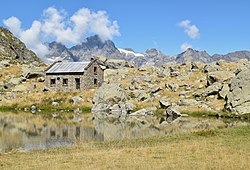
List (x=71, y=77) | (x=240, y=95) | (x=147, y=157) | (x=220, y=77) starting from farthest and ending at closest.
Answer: (x=71, y=77) < (x=220, y=77) < (x=240, y=95) < (x=147, y=157)

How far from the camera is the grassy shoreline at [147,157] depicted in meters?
24.2

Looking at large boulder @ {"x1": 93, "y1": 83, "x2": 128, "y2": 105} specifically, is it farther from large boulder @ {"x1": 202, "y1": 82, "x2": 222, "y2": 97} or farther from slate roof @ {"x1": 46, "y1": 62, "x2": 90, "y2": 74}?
large boulder @ {"x1": 202, "y1": 82, "x2": 222, "y2": 97}

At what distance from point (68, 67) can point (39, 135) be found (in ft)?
190

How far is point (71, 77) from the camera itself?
101 meters

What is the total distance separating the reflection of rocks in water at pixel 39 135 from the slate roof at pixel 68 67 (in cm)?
4059

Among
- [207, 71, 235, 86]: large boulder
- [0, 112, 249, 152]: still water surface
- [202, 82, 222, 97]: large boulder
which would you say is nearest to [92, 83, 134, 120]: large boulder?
[202, 82, 222, 97]: large boulder

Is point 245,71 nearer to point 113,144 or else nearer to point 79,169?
point 113,144

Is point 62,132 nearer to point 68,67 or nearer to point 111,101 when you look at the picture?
point 111,101

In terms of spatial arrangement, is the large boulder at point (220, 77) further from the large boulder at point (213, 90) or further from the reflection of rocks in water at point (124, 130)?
the reflection of rocks in water at point (124, 130)

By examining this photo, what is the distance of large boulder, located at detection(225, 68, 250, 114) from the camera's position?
70750 millimetres

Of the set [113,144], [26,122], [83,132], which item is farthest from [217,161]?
[26,122]

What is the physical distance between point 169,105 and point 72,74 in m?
33.2

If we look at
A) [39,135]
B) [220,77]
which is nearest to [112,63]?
[220,77]

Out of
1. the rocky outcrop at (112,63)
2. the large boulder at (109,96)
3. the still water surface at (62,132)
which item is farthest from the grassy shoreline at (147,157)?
the rocky outcrop at (112,63)
